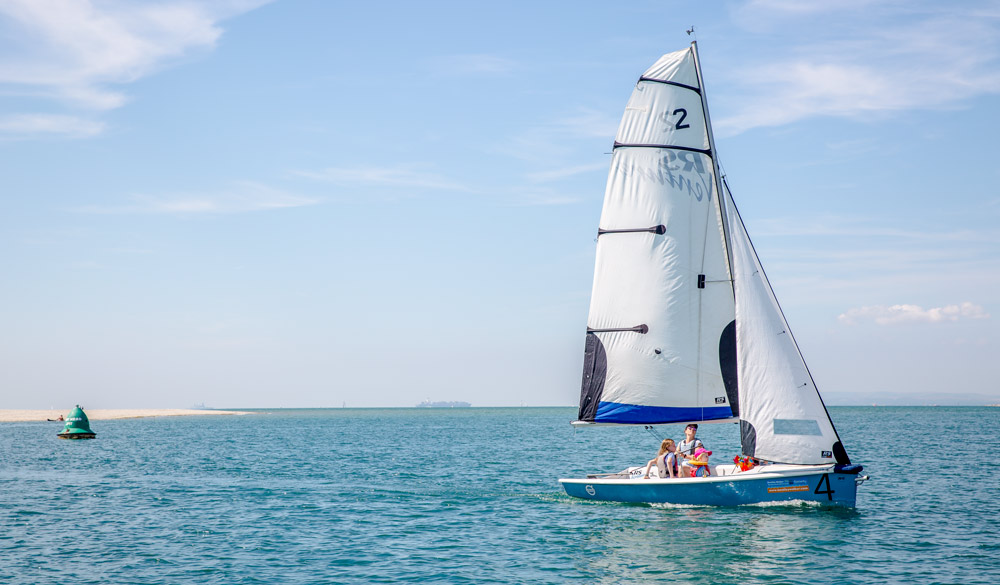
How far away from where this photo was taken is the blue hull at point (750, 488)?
2647 cm

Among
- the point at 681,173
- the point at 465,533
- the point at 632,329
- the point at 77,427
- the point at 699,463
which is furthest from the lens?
the point at 77,427

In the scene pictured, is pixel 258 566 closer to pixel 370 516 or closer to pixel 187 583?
pixel 187 583

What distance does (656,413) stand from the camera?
28781mm

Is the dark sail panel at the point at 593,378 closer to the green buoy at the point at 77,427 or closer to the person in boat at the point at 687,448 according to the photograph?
the person in boat at the point at 687,448

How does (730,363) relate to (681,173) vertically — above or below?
below

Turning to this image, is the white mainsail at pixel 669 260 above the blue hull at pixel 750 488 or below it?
above

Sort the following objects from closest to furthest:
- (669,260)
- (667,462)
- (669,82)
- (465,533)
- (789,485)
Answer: (789,485) < (465,533) < (667,462) < (669,82) < (669,260)

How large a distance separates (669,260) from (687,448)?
639 centimetres

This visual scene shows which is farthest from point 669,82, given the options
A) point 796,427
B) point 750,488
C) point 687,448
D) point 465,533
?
point 465,533

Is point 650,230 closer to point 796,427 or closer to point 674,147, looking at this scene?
point 674,147

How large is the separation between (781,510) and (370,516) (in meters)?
14.8

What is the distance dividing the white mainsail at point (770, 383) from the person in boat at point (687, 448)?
1.62m

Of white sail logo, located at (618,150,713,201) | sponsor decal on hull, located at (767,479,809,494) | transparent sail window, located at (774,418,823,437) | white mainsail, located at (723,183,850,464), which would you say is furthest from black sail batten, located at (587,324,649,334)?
sponsor decal on hull, located at (767,479,809,494)

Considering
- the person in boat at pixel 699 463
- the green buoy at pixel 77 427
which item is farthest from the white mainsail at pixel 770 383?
the green buoy at pixel 77 427
